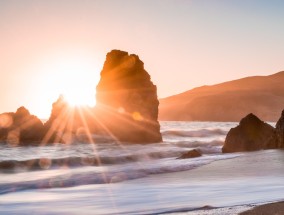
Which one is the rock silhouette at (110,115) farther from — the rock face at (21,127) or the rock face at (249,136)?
the rock face at (249,136)

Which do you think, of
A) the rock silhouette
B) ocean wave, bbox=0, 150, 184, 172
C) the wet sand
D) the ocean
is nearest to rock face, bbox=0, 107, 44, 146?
the rock silhouette

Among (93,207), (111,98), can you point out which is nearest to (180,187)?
(93,207)

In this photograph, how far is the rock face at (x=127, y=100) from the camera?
52188 mm

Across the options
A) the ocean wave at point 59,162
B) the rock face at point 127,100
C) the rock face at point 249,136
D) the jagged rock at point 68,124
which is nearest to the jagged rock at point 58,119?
the jagged rock at point 68,124

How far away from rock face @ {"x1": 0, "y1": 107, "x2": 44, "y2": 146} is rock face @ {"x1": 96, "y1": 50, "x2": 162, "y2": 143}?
28.1 ft

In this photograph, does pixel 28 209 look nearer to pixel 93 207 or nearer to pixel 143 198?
pixel 93 207

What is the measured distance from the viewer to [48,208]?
9.52m

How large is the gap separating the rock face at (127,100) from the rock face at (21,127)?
28.1 feet

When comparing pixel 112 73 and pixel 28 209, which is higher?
pixel 112 73

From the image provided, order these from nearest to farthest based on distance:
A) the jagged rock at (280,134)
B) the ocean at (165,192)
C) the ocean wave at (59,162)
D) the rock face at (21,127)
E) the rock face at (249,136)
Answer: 1. the ocean at (165,192)
2. the jagged rock at (280,134)
3. the rock face at (249,136)
4. the ocean wave at (59,162)
5. the rock face at (21,127)

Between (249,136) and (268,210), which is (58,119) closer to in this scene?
(249,136)

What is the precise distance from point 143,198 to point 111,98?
4477 centimetres

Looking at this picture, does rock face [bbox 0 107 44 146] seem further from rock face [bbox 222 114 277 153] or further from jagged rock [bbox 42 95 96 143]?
rock face [bbox 222 114 277 153]

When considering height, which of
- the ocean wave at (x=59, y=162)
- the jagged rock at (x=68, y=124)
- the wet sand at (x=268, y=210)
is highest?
the jagged rock at (x=68, y=124)
